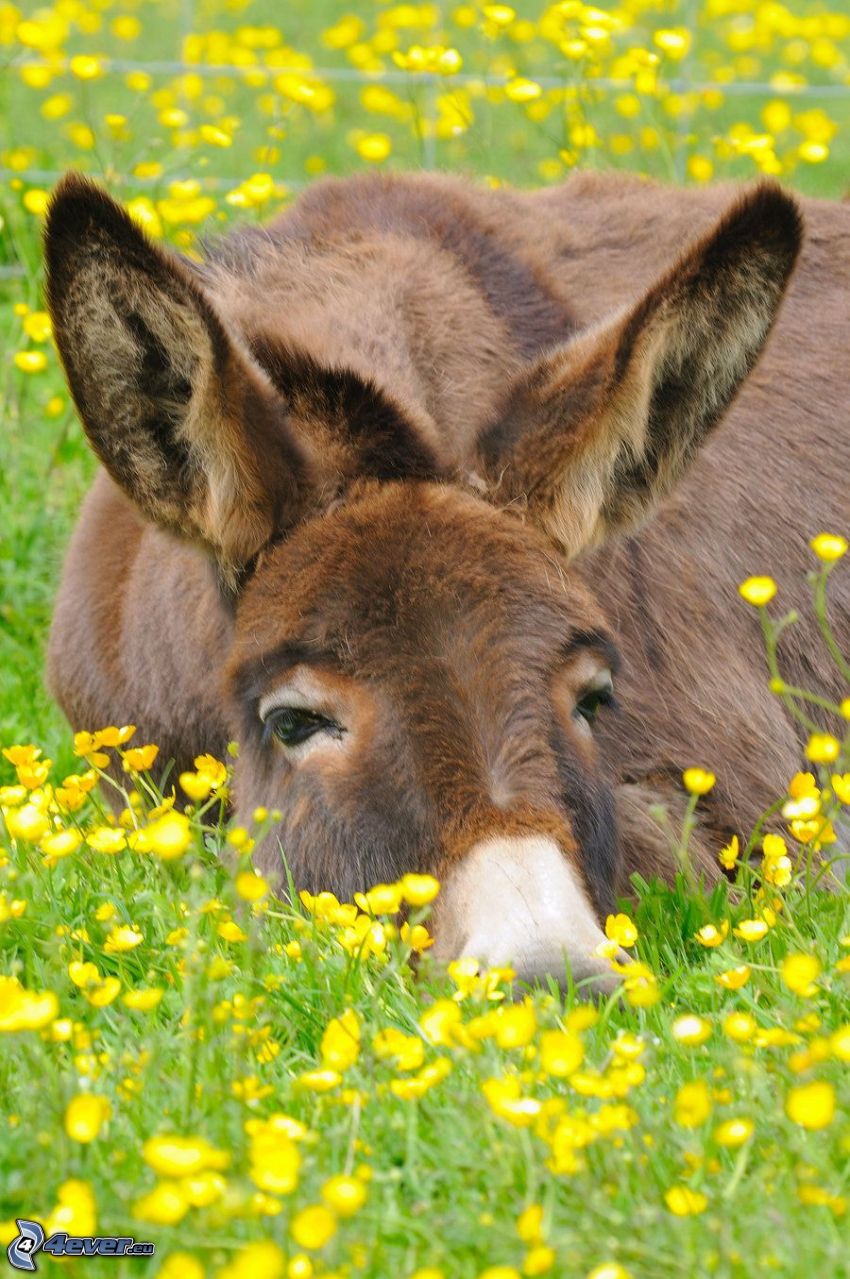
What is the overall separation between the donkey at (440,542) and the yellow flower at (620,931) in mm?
34

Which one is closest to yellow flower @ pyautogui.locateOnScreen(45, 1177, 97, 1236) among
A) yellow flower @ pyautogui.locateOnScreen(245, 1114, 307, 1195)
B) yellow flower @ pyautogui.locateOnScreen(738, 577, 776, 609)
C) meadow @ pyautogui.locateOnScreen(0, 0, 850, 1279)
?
meadow @ pyautogui.locateOnScreen(0, 0, 850, 1279)

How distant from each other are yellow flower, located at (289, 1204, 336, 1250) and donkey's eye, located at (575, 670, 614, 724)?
160 centimetres

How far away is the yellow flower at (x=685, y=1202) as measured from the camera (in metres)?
2.02

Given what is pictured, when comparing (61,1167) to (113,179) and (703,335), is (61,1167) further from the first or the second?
(113,179)

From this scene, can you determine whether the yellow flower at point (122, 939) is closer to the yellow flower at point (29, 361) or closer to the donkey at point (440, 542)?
the donkey at point (440, 542)

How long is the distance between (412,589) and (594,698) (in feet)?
1.54

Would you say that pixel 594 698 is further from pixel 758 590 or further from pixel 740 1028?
pixel 740 1028

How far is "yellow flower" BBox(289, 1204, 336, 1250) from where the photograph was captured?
1.78m

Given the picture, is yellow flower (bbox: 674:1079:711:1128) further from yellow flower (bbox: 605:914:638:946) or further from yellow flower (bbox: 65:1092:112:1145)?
yellow flower (bbox: 605:914:638:946)

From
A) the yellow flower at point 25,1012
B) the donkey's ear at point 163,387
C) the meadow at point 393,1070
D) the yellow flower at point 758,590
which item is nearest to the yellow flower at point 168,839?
the meadow at point 393,1070

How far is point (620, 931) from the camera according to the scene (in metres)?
A: 2.86

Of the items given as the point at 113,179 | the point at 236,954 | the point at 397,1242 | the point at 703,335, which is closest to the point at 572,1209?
the point at 397,1242

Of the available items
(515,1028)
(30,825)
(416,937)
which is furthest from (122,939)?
(515,1028)

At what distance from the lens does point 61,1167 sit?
217 centimetres
